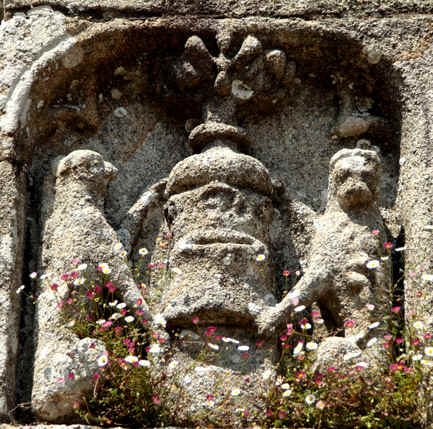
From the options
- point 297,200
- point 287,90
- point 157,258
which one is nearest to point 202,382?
point 157,258

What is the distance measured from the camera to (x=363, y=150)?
4410 mm

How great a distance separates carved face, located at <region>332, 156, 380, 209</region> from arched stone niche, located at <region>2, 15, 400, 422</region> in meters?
0.28

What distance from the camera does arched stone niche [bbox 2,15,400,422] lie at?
470cm

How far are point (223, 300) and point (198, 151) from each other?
1080 millimetres

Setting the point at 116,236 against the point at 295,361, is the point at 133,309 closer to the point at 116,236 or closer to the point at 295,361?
the point at 116,236

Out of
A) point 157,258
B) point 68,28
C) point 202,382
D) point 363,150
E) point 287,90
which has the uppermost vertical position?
point 68,28

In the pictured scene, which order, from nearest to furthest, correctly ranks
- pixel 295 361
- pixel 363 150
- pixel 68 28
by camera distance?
pixel 295 361 < pixel 363 150 < pixel 68 28

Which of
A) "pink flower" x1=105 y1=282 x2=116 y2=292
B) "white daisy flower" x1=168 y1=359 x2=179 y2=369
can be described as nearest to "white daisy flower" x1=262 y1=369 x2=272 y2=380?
"white daisy flower" x1=168 y1=359 x2=179 y2=369

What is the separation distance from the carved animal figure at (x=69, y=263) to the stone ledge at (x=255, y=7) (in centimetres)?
87

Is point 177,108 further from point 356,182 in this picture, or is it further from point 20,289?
point 20,289

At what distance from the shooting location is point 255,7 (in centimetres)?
491

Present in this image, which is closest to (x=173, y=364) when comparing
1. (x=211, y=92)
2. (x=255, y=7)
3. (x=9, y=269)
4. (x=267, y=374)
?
(x=267, y=374)

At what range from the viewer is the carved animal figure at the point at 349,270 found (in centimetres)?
398

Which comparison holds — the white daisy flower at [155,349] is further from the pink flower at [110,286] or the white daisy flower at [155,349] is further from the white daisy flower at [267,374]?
the white daisy flower at [267,374]
